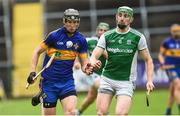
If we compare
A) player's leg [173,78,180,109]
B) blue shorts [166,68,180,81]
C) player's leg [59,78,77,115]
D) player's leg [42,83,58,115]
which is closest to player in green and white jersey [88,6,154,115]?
player's leg [59,78,77,115]

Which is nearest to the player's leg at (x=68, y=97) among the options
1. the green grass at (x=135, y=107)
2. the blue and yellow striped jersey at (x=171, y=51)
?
the green grass at (x=135, y=107)

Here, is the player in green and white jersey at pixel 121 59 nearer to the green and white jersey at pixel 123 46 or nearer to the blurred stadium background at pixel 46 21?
the green and white jersey at pixel 123 46

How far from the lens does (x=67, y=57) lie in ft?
44.5

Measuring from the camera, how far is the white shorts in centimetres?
1357

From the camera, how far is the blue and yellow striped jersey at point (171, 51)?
20.4 m

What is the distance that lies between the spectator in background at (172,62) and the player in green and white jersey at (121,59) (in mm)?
5950

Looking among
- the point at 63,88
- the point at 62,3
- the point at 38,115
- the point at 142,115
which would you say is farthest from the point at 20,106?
the point at 63,88

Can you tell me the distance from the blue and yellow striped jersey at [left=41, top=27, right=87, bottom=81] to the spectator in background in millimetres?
6415

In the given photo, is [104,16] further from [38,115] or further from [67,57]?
[67,57]

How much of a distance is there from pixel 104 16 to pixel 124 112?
16960 mm

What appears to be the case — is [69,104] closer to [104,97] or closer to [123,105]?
[104,97]

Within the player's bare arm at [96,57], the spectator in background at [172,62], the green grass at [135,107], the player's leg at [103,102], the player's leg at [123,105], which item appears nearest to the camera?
the player's bare arm at [96,57]

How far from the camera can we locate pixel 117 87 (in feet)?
44.9

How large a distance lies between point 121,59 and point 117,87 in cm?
52
